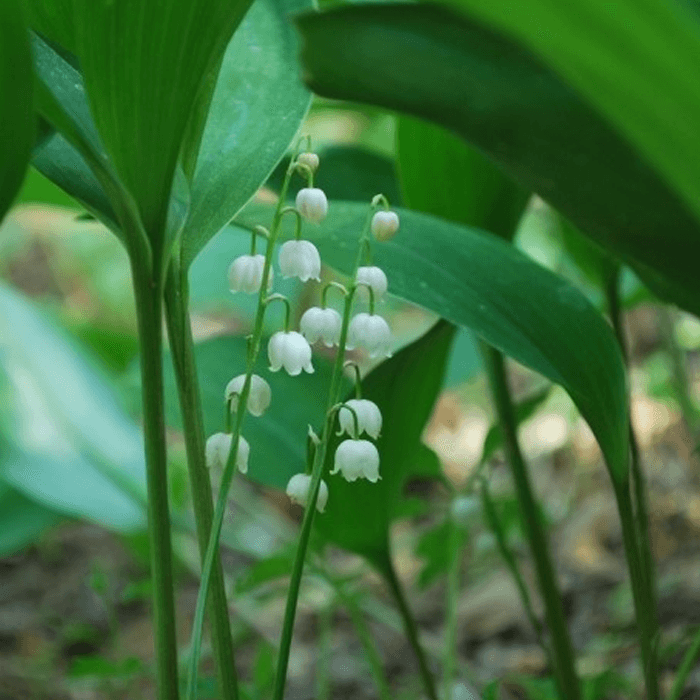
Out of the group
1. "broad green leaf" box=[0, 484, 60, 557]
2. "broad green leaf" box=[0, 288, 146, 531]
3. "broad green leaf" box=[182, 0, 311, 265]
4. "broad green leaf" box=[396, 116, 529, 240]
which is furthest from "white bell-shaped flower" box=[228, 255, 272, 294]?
"broad green leaf" box=[0, 484, 60, 557]

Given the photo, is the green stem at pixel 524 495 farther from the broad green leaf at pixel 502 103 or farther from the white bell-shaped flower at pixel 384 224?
the broad green leaf at pixel 502 103

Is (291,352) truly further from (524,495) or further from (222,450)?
(524,495)

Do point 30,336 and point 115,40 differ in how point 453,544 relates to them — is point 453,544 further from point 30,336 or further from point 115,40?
point 30,336

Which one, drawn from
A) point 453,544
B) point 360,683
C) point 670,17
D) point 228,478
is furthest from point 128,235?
point 360,683

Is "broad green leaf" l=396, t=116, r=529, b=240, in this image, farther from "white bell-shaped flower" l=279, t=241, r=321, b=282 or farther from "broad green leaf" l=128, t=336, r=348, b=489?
"white bell-shaped flower" l=279, t=241, r=321, b=282

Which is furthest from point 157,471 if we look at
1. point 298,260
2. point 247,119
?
point 247,119

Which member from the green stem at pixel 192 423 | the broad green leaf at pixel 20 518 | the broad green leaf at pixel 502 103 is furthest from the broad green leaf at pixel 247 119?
the broad green leaf at pixel 20 518
